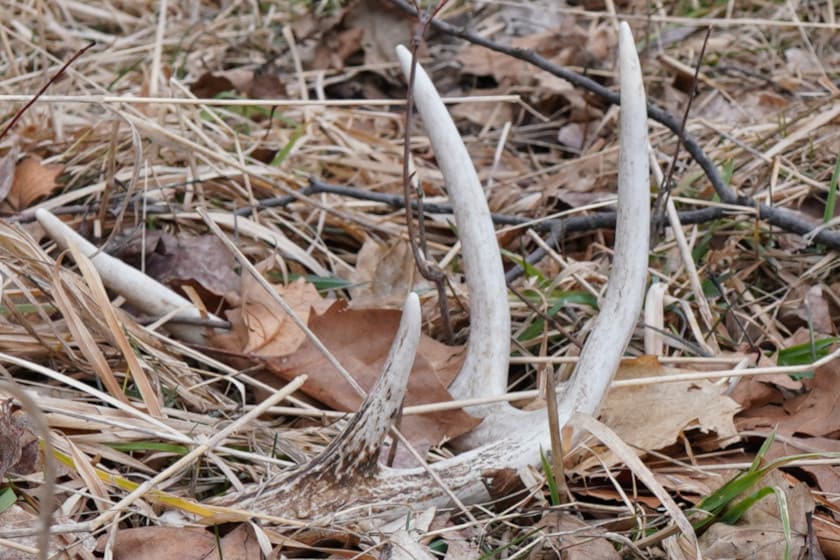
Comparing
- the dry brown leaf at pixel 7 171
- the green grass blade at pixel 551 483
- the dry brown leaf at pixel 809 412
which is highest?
the dry brown leaf at pixel 7 171

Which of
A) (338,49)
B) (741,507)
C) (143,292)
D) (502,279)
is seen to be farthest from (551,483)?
(338,49)

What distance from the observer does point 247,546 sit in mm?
1388

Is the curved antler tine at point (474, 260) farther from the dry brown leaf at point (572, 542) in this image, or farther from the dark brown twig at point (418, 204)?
the dry brown leaf at point (572, 542)

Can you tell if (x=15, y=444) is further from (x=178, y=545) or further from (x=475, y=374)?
(x=475, y=374)

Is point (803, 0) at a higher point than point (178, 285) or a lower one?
higher

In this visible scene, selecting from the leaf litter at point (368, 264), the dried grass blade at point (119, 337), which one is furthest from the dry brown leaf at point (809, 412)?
the dried grass blade at point (119, 337)

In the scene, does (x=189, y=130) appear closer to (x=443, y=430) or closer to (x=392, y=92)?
(x=392, y=92)

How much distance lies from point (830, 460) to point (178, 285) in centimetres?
130

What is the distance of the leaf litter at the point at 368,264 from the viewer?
4.91 ft

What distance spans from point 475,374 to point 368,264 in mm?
647

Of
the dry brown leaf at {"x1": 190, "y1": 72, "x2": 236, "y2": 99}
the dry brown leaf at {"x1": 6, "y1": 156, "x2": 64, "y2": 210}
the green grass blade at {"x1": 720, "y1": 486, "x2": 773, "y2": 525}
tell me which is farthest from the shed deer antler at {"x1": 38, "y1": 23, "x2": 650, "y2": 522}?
the dry brown leaf at {"x1": 190, "y1": 72, "x2": 236, "y2": 99}

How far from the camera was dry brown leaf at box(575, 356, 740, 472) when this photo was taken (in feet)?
5.32

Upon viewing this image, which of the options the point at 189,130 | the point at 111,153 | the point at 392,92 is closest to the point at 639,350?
the point at 111,153

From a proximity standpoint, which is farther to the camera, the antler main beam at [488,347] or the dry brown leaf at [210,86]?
the dry brown leaf at [210,86]
